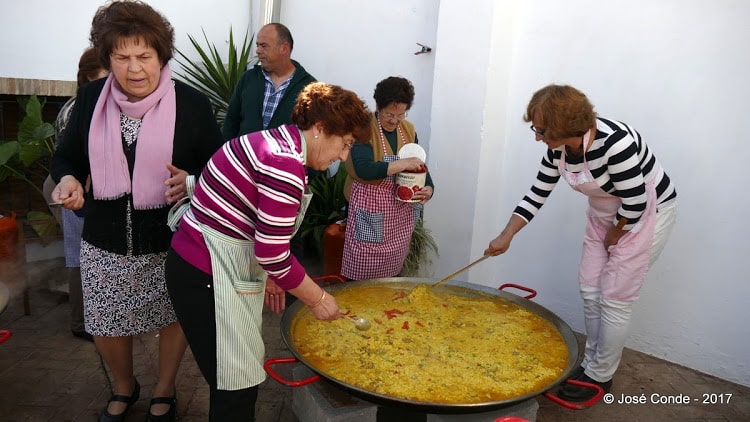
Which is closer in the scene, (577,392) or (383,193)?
(577,392)

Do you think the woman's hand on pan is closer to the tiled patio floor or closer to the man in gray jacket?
the tiled patio floor

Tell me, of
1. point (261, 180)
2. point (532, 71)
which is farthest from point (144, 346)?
point (532, 71)

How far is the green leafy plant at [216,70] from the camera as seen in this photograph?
6.22 m

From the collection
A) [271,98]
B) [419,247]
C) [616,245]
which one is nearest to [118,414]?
[271,98]

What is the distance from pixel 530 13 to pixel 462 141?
1.08 meters

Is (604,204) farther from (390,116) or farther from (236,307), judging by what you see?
(236,307)

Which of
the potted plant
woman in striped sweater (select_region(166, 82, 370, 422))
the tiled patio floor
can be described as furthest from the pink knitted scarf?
the potted plant

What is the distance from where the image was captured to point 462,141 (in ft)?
14.9

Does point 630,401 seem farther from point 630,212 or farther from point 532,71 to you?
point 532,71

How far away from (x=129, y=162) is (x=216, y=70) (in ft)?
13.0

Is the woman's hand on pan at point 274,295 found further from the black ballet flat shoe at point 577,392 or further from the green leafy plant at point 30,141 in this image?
the green leafy plant at point 30,141

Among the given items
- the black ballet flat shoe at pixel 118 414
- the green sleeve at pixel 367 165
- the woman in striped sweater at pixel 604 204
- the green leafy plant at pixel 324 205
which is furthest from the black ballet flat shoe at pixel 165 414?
the green leafy plant at pixel 324 205

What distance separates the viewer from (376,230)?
12.3ft

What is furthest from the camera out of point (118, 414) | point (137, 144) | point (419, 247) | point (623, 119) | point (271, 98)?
point (419, 247)
